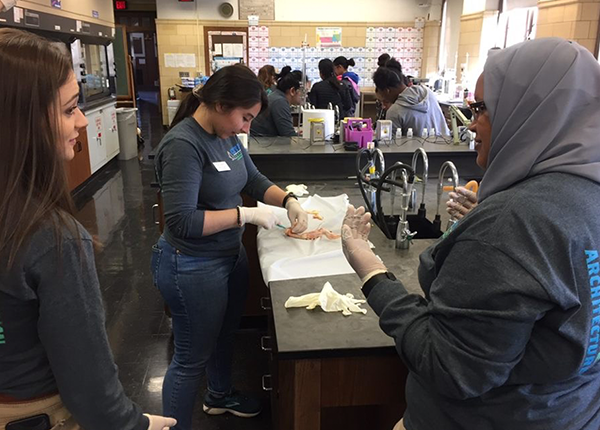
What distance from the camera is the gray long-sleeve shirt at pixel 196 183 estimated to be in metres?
1.66

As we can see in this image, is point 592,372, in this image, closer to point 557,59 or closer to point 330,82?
point 557,59

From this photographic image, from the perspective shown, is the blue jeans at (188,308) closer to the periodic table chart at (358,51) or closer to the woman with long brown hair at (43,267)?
the woman with long brown hair at (43,267)

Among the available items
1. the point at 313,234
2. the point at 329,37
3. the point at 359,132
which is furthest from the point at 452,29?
the point at 313,234

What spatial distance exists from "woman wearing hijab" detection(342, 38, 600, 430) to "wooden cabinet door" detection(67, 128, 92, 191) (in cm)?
529

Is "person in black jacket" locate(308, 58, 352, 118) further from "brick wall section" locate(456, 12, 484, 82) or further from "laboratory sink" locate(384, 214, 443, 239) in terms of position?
"laboratory sink" locate(384, 214, 443, 239)

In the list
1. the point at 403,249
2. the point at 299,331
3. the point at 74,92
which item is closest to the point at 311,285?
the point at 299,331

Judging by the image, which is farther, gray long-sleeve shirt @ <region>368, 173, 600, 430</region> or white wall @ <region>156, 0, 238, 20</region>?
white wall @ <region>156, 0, 238, 20</region>

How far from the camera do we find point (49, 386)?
0.93m

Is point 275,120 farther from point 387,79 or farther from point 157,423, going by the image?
point 157,423

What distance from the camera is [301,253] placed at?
78.4 inches

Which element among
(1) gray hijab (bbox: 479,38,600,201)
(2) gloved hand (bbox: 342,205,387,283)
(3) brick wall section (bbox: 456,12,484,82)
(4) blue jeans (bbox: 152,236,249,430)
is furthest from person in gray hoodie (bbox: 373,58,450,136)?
(3) brick wall section (bbox: 456,12,484,82)

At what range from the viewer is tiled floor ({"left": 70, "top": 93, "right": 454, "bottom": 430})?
95.9 inches

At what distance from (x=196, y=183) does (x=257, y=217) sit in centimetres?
33

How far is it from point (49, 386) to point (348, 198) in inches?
79.8
